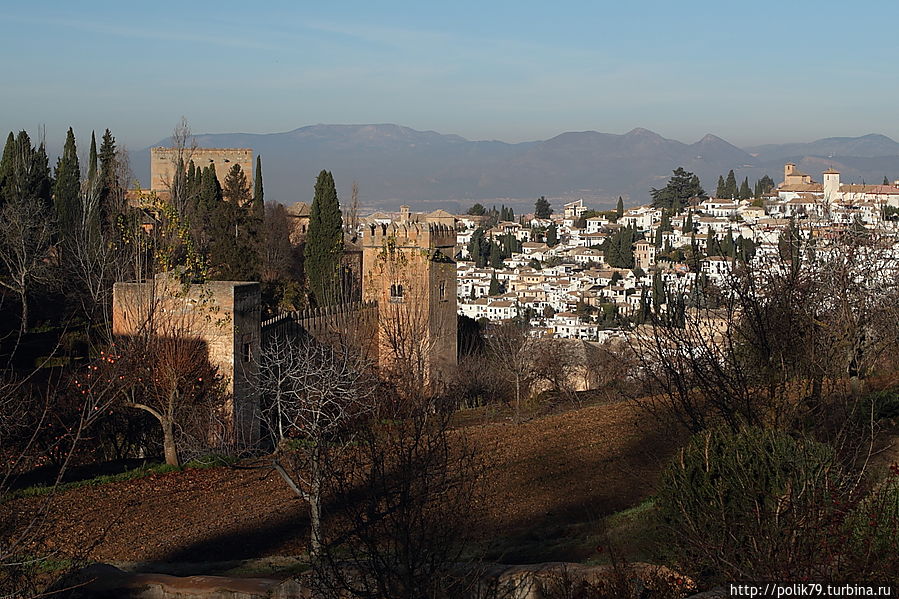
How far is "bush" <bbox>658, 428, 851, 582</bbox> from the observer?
5.02 meters

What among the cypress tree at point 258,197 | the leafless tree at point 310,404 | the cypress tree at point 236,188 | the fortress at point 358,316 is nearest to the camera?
the leafless tree at point 310,404

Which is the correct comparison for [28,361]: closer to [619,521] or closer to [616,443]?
[616,443]

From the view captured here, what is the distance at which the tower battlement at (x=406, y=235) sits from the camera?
23.7 m

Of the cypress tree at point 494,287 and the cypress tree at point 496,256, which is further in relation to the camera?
the cypress tree at point 496,256

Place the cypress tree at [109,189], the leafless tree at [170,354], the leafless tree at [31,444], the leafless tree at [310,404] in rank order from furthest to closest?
the cypress tree at [109,189] → the leafless tree at [170,354] → the leafless tree at [310,404] → the leafless tree at [31,444]

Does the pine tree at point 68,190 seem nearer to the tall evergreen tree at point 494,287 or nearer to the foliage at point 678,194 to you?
the tall evergreen tree at point 494,287

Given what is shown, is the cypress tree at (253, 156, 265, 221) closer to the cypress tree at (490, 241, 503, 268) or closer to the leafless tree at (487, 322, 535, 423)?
the leafless tree at (487, 322, 535, 423)

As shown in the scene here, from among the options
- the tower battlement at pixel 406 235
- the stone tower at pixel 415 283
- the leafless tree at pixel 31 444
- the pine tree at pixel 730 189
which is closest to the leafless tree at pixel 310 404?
the leafless tree at pixel 31 444

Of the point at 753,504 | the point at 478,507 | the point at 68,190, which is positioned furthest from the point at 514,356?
the point at 68,190

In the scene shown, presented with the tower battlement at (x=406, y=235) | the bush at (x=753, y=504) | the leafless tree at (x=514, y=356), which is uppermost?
the tower battlement at (x=406, y=235)

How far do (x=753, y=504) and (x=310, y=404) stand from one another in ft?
29.5

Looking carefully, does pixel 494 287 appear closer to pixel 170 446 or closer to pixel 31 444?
pixel 170 446

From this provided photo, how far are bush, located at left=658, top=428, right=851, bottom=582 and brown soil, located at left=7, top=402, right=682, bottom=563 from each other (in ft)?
6.22

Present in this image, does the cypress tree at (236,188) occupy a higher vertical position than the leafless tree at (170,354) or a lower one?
higher
